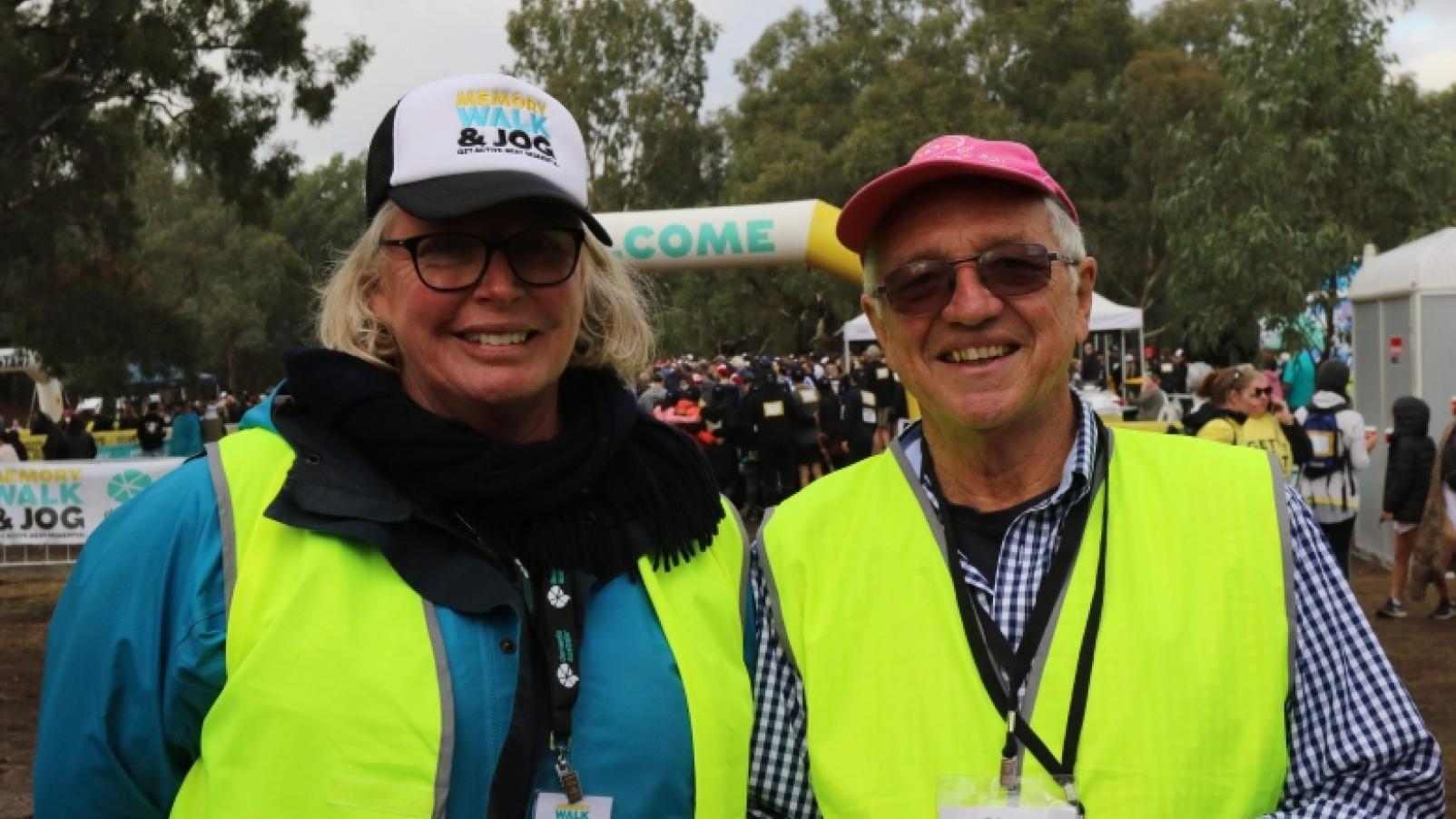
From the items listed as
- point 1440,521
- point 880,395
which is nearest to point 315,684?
point 1440,521

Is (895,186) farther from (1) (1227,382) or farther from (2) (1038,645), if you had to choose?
(1) (1227,382)

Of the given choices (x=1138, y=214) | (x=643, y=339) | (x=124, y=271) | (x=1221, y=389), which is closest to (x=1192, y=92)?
(x=1138, y=214)

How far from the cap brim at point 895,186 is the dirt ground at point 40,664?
5524mm

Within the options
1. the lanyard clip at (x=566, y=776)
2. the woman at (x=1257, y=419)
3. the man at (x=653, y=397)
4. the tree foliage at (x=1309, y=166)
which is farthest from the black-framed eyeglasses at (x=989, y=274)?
the tree foliage at (x=1309, y=166)

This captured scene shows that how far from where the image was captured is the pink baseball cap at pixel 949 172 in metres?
2.40

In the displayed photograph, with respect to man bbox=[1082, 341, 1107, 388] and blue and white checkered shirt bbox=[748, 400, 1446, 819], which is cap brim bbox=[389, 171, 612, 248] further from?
man bbox=[1082, 341, 1107, 388]

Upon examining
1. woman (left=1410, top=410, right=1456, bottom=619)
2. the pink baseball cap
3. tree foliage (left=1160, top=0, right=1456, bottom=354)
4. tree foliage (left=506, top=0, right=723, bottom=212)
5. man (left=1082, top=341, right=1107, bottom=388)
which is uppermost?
tree foliage (left=506, top=0, right=723, bottom=212)

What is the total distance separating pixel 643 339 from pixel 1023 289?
2.31 feet

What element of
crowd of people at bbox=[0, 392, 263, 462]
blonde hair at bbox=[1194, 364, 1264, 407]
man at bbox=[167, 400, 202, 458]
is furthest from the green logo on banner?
blonde hair at bbox=[1194, 364, 1264, 407]

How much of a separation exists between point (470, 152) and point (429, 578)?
636mm

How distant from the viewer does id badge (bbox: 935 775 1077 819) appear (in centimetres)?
211

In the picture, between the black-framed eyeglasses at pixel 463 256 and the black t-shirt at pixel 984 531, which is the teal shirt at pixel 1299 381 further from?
the black-framed eyeglasses at pixel 463 256

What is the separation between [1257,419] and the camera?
9.68 meters

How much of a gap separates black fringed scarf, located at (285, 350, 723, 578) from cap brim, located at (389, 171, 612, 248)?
0.89 feet
